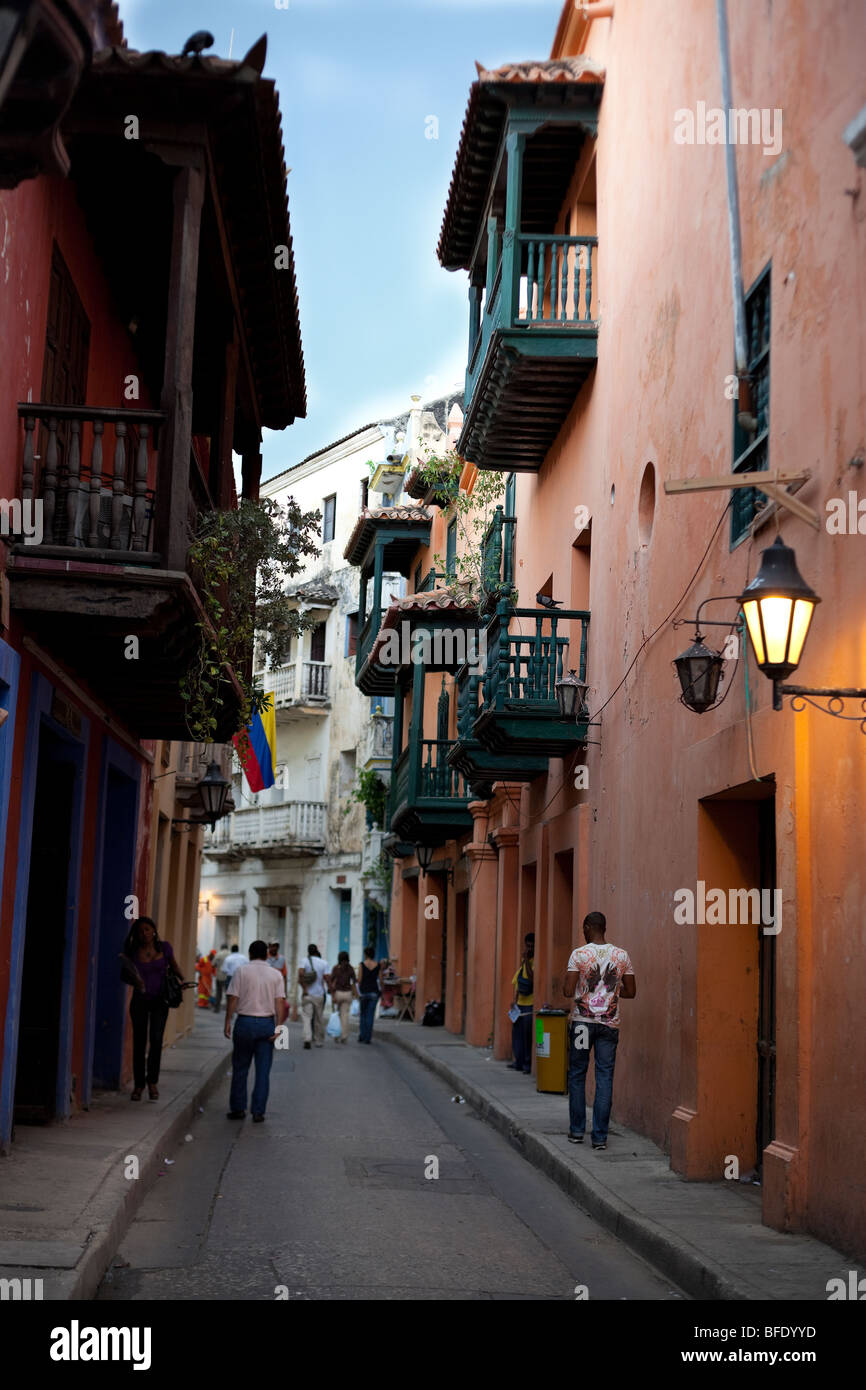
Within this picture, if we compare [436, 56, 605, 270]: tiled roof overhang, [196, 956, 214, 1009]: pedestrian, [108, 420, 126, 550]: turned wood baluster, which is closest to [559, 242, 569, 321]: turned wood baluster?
[436, 56, 605, 270]: tiled roof overhang

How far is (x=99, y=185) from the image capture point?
1127cm

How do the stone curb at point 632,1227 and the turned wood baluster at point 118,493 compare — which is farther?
the turned wood baluster at point 118,493

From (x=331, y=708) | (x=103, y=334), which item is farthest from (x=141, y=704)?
(x=331, y=708)

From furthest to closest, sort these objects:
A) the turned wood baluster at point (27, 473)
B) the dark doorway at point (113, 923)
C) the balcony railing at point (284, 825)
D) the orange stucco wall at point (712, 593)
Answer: the balcony railing at point (284, 825) < the dark doorway at point (113, 923) < the turned wood baluster at point (27, 473) < the orange stucco wall at point (712, 593)

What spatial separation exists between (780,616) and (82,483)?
4691 mm

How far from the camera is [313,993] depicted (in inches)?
1019

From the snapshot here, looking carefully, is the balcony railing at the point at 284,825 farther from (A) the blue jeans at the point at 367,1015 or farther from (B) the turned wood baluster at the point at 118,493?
(B) the turned wood baluster at the point at 118,493

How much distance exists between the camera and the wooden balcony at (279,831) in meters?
44.0

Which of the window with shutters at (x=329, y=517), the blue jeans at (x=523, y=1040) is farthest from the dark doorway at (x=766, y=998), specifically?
the window with shutters at (x=329, y=517)

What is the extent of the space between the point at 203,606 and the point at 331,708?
34.3 metres

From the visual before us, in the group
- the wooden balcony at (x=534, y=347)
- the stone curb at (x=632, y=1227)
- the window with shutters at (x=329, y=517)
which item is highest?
the window with shutters at (x=329, y=517)

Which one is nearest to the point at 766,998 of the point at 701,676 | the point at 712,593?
the point at 701,676

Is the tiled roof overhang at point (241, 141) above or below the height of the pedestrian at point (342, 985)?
above

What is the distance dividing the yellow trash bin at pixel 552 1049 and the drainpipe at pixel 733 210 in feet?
25.2
